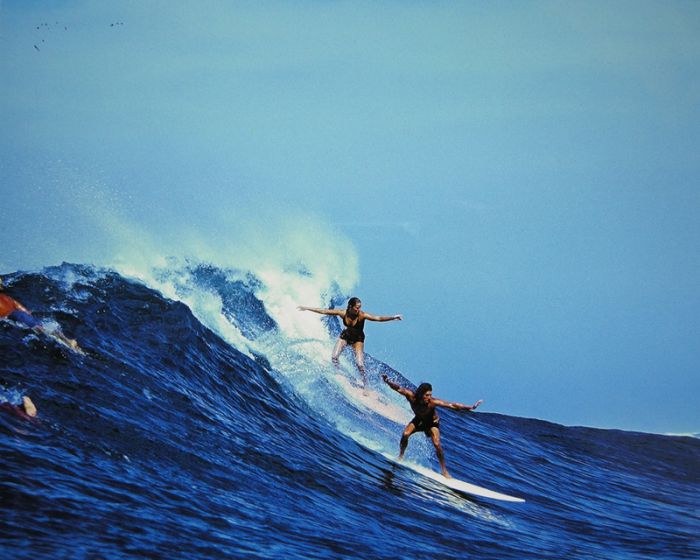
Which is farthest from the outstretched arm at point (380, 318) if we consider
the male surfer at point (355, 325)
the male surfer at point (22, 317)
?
the male surfer at point (22, 317)

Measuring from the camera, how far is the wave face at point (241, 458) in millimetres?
7469

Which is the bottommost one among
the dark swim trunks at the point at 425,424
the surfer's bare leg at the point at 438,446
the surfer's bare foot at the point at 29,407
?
the surfer's bare foot at the point at 29,407

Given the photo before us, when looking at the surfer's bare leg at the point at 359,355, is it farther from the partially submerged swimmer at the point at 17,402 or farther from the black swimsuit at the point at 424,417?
the partially submerged swimmer at the point at 17,402

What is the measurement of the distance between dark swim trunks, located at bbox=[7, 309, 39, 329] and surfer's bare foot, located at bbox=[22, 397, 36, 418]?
229 cm

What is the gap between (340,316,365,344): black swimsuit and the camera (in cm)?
1535

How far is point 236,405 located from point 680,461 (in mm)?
12806

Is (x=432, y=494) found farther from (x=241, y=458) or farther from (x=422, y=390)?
(x=241, y=458)

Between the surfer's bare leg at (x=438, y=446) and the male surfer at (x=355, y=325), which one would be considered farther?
the male surfer at (x=355, y=325)

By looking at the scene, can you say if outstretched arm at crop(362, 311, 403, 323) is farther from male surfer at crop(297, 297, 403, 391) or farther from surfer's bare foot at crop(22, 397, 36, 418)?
surfer's bare foot at crop(22, 397, 36, 418)

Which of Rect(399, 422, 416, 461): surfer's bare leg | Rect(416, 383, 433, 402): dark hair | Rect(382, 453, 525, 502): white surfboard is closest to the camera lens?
Rect(382, 453, 525, 502): white surfboard

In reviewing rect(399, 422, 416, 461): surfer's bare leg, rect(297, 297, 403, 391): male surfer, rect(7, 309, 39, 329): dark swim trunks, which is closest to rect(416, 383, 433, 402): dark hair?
rect(399, 422, 416, 461): surfer's bare leg

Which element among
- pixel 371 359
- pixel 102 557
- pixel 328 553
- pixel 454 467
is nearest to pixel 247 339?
pixel 371 359

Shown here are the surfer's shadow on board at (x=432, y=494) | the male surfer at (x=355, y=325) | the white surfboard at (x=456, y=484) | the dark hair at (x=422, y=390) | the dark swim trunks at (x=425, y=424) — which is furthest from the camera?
the male surfer at (x=355, y=325)

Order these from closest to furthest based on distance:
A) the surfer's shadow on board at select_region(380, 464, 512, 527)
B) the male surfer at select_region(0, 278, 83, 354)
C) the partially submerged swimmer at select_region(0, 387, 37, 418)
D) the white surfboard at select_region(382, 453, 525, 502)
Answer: the partially submerged swimmer at select_region(0, 387, 37, 418) → the male surfer at select_region(0, 278, 83, 354) → the surfer's shadow on board at select_region(380, 464, 512, 527) → the white surfboard at select_region(382, 453, 525, 502)
